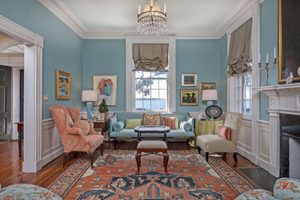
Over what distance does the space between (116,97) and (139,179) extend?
3489 mm

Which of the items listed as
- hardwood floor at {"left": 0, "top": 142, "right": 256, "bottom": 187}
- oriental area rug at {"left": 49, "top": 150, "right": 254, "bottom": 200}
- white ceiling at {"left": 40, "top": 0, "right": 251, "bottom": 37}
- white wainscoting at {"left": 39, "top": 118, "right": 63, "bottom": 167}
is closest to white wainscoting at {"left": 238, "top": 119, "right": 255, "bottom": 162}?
hardwood floor at {"left": 0, "top": 142, "right": 256, "bottom": 187}

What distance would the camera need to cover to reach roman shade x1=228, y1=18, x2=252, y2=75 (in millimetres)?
4727

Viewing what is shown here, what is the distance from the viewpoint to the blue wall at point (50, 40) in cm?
345

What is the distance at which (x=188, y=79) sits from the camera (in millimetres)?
6691

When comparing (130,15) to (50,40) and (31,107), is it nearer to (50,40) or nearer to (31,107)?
(50,40)

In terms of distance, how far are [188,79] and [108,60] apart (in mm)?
2331

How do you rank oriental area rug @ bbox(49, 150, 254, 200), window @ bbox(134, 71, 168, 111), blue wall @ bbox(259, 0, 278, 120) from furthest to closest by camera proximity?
window @ bbox(134, 71, 168, 111) < blue wall @ bbox(259, 0, 278, 120) < oriental area rug @ bbox(49, 150, 254, 200)

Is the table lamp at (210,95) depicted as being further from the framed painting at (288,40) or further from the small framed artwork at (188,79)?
the framed painting at (288,40)

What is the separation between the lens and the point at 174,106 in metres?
6.67

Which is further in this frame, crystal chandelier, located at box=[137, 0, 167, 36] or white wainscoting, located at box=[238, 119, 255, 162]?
white wainscoting, located at box=[238, 119, 255, 162]

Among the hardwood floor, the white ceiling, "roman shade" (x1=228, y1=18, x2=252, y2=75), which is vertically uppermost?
the white ceiling

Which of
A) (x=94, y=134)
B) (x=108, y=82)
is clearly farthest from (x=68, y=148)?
(x=108, y=82)

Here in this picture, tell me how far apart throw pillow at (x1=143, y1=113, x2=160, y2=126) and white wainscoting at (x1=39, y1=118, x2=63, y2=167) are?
7.14ft

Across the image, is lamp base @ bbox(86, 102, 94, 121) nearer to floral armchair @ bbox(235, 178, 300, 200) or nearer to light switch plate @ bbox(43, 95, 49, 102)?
light switch plate @ bbox(43, 95, 49, 102)
